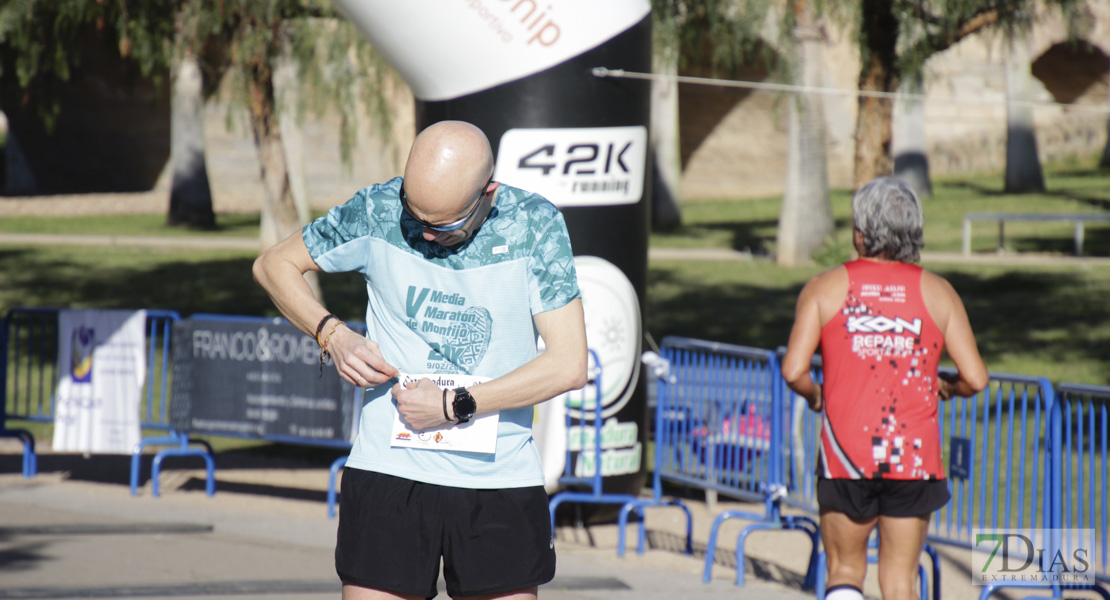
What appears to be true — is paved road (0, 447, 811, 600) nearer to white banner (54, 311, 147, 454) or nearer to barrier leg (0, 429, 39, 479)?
barrier leg (0, 429, 39, 479)

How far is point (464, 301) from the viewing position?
10.1 feet

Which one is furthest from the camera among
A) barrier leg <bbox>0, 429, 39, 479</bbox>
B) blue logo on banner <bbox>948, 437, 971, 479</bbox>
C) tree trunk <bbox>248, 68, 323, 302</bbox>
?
tree trunk <bbox>248, 68, 323, 302</bbox>

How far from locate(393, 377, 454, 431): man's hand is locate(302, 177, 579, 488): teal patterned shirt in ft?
0.29

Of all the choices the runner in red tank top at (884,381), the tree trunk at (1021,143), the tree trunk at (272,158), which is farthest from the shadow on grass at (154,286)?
the tree trunk at (1021,143)

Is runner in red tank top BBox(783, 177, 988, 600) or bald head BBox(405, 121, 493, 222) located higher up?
bald head BBox(405, 121, 493, 222)

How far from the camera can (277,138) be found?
1225 centimetres

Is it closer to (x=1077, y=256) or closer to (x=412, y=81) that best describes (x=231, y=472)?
(x=412, y=81)

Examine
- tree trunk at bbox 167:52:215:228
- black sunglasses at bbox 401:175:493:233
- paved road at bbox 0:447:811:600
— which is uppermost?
tree trunk at bbox 167:52:215:228

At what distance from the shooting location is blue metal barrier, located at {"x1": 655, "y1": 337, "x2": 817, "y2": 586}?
682 cm

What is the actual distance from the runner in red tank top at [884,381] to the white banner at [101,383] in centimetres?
538

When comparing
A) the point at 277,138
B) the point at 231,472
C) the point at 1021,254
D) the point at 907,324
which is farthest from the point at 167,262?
the point at 907,324

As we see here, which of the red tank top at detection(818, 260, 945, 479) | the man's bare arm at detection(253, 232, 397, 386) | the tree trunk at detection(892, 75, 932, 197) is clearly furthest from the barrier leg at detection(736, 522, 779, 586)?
the tree trunk at detection(892, 75, 932, 197)

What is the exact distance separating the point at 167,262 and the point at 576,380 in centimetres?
1939

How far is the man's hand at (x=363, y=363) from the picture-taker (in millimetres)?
3025
